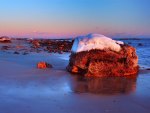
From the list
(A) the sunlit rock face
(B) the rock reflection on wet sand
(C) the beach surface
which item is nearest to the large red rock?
(A) the sunlit rock face

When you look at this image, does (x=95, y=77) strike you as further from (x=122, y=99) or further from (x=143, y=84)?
(x=122, y=99)

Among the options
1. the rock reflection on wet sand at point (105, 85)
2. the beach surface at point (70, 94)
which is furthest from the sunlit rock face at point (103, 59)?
the beach surface at point (70, 94)

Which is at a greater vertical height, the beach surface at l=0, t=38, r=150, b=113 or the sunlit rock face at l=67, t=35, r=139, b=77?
the sunlit rock face at l=67, t=35, r=139, b=77

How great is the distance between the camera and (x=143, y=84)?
390 inches

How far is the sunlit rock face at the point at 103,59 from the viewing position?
1173 cm

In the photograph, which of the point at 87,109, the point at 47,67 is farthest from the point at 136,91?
the point at 47,67

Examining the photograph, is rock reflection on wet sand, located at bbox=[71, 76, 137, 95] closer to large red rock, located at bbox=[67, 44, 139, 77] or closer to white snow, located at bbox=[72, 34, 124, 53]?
large red rock, located at bbox=[67, 44, 139, 77]

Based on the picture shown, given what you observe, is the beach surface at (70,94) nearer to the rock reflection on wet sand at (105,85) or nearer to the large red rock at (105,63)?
the rock reflection on wet sand at (105,85)

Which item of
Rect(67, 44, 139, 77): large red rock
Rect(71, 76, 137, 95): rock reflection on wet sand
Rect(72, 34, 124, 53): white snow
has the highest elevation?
Rect(72, 34, 124, 53): white snow

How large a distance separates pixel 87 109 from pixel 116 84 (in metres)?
3.41

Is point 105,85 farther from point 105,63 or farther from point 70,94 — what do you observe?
point 105,63

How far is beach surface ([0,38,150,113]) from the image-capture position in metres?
6.61

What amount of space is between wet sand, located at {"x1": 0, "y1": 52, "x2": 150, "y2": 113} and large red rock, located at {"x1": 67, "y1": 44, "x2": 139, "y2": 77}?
0.83 m

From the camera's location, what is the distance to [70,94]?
8.05 meters
